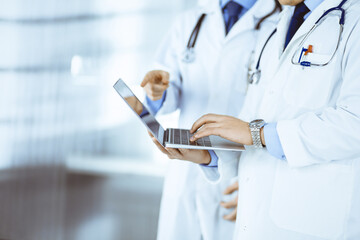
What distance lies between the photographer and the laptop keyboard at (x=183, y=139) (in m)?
0.89

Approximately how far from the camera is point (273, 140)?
87cm

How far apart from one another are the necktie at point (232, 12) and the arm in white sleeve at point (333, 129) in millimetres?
759

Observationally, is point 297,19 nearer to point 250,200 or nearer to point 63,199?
point 250,200

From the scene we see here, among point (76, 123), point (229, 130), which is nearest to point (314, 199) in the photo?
point (229, 130)

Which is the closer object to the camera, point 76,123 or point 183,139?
point 183,139

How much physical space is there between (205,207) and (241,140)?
0.61m

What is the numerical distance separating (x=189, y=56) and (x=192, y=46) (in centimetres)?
5

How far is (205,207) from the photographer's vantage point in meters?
1.41

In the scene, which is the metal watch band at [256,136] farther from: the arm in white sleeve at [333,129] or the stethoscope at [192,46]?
the stethoscope at [192,46]

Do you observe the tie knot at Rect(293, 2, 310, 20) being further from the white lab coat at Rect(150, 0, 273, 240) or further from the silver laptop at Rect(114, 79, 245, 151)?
the silver laptop at Rect(114, 79, 245, 151)

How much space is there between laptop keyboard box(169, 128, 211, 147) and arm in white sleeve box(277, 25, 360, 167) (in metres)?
0.21

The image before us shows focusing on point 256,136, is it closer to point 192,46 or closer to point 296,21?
point 296,21

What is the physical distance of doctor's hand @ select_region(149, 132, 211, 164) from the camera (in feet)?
3.38

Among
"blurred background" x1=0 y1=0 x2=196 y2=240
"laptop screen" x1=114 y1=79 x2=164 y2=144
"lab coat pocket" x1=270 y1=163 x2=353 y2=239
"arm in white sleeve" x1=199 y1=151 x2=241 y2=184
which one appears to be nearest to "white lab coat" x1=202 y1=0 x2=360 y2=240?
"lab coat pocket" x1=270 y1=163 x2=353 y2=239
